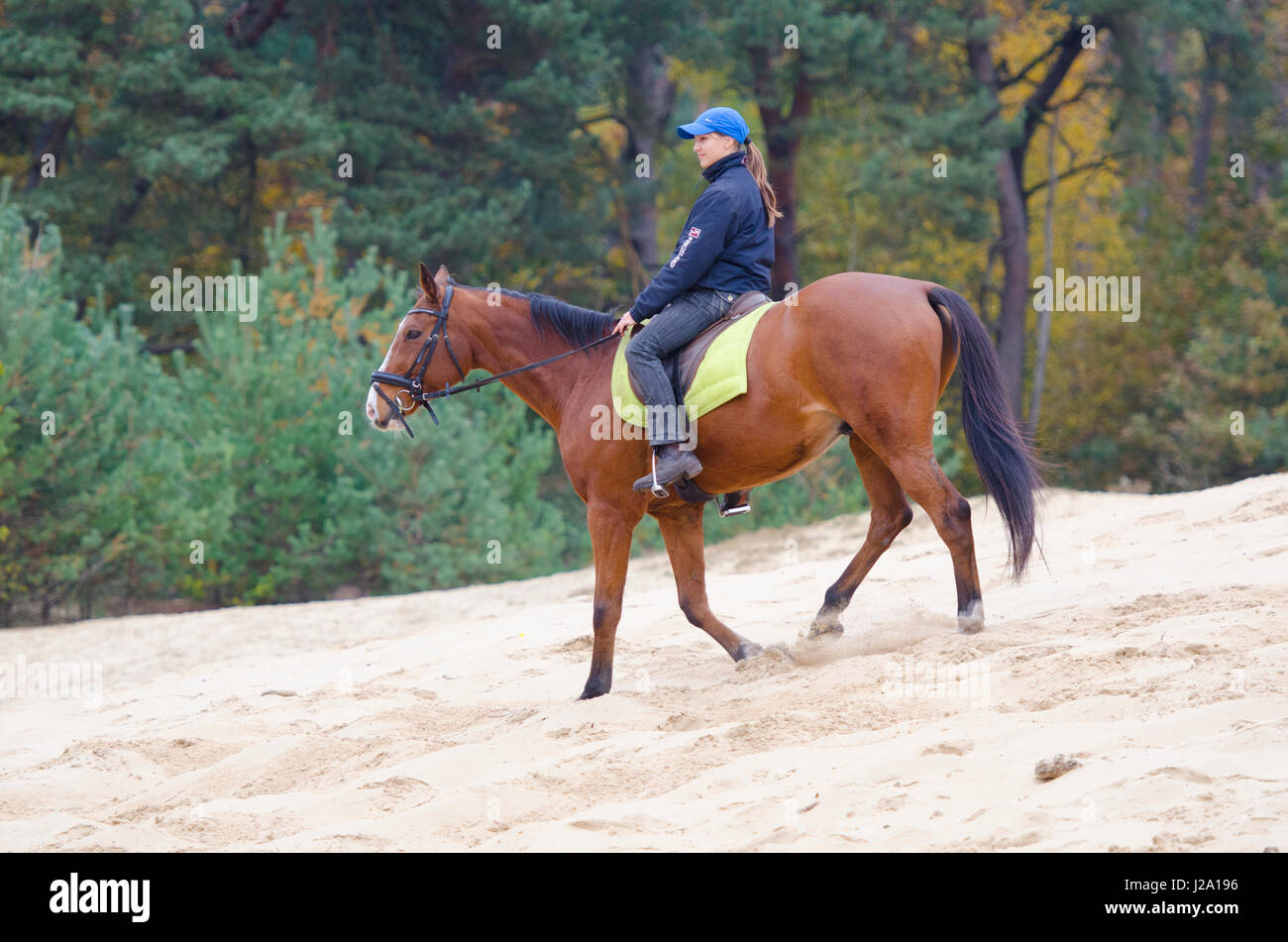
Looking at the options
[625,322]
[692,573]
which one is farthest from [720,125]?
[692,573]

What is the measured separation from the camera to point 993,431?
21.9 ft

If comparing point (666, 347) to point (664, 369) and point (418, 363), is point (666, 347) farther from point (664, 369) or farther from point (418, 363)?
point (418, 363)

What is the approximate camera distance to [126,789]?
6004mm

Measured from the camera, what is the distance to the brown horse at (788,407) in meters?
6.26

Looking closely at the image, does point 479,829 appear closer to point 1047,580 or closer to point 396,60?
point 1047,580

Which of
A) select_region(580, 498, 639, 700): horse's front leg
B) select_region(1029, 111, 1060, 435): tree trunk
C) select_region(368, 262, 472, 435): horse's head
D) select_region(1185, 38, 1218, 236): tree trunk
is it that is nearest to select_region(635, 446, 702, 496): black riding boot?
select_region(580, 498, 639, 700): horse's front leg

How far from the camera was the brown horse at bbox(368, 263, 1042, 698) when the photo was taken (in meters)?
6.26

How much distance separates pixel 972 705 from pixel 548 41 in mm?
20207

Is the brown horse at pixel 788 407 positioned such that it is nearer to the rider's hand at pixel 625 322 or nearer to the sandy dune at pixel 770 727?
the rider's hand at pixel 625 322

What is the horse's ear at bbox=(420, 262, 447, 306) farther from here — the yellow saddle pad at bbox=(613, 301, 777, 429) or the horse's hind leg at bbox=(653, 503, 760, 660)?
the horse's hind leg at bbox=(653, 503, 760, 660)

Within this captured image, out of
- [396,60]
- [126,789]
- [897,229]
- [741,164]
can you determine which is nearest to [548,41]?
[396,60]

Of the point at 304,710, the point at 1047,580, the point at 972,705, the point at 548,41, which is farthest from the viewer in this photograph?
the point at 548,41

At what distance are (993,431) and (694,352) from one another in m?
1.60

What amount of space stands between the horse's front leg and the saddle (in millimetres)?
674
